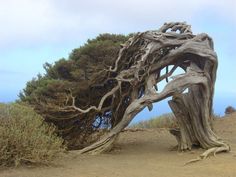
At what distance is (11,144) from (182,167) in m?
3.54

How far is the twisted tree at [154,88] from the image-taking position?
13.3m

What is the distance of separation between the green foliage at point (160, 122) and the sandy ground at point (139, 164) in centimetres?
508

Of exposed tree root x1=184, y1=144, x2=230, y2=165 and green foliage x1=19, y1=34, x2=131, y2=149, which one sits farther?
green foliage x1=19, y1=34, x2=131, y2=149

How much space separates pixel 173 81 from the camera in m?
13.3

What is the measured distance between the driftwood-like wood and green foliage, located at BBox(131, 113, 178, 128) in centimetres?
657

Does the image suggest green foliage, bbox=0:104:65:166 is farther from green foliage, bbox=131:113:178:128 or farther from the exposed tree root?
green foliage, bbox=131:113:178:128

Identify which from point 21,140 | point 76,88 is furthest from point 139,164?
point 76,88

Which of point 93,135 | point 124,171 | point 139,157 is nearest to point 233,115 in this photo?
point 93,135

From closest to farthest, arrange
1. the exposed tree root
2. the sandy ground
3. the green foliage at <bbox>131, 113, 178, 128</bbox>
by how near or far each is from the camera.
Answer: the sandy ground, the exposed tree root, the green foliage at <bbox>131, 113, 178, 128</bbox>

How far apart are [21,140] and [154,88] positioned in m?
4.43

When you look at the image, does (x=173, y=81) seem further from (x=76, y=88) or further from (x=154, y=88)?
(x=76, y=88)

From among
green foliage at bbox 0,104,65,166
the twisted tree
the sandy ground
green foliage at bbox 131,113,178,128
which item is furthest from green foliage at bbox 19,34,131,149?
green foliage at bbox 131,113,178,128

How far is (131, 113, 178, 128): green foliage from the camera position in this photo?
68.7 ft

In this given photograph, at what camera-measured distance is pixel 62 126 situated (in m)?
14.0
